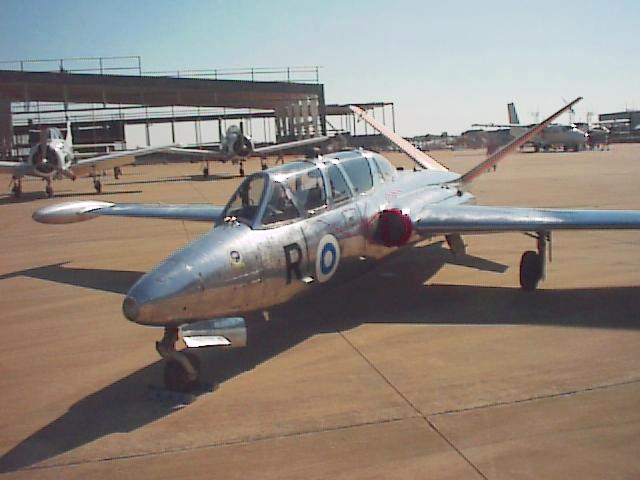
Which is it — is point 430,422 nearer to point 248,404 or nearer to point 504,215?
point 248,404

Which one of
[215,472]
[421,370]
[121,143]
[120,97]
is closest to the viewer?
[215,472]

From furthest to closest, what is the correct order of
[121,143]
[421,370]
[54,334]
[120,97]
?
[121,143] < [120,97] < [54,334] < [421,370]

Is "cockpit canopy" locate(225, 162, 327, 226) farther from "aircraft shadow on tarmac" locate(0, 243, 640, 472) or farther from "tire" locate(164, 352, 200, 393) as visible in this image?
"tire" locate(164, 352, 200, 393)

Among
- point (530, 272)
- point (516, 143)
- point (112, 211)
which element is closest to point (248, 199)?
point (530, 272)

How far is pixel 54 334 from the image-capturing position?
8602 millimetres

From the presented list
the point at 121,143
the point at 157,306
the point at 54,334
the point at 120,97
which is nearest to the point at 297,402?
the point at 157,306

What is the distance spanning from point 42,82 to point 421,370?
55.3m

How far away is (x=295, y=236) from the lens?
750cm

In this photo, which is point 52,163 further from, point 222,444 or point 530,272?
point 222,444

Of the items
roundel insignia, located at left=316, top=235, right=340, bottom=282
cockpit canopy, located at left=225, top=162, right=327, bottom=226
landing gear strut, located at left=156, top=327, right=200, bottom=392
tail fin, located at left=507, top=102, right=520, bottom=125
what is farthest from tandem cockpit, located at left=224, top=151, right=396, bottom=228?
tail fin, located at left=507, top=102, right=520, bottom=125

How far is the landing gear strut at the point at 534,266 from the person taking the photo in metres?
9.55

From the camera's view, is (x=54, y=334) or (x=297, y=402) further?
(x=54, y=334)

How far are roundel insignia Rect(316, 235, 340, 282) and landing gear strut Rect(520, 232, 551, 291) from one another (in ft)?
10.1

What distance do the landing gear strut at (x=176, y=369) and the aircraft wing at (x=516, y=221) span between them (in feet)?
14.7
